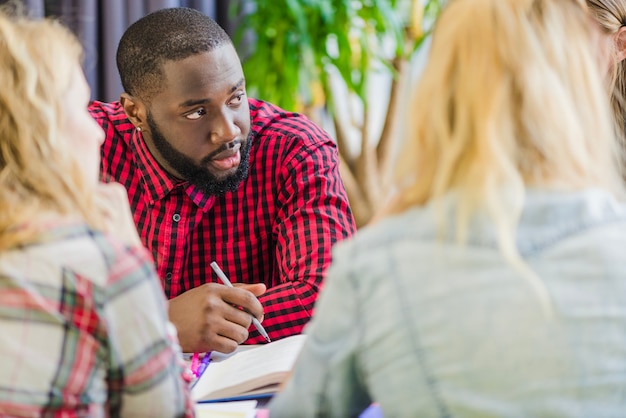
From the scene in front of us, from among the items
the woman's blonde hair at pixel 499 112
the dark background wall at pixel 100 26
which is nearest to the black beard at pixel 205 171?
the woman's blonde hair at pixel 499 112

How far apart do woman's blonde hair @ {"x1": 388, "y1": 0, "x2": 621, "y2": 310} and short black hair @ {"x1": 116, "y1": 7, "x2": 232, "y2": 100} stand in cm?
86

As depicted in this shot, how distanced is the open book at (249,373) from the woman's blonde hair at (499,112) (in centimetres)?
39

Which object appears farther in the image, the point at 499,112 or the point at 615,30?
the point at 615,30

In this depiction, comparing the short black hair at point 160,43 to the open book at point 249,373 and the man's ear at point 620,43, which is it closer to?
the open book at point 249,373

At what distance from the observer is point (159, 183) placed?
5.71 ft

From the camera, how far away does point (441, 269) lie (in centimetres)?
85

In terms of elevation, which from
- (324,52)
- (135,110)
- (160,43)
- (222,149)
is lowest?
(222,149)

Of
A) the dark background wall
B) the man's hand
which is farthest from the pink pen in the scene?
the dark background wall

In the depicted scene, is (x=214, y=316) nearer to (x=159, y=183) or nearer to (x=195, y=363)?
(x=195, y=363)

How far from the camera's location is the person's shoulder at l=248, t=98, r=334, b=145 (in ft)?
5.83

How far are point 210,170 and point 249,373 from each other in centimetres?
59

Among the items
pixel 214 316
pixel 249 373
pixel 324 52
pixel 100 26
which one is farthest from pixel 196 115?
pixel 324 52

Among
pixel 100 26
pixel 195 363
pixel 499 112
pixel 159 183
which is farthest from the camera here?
pixel 100 26

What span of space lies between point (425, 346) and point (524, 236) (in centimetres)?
15
